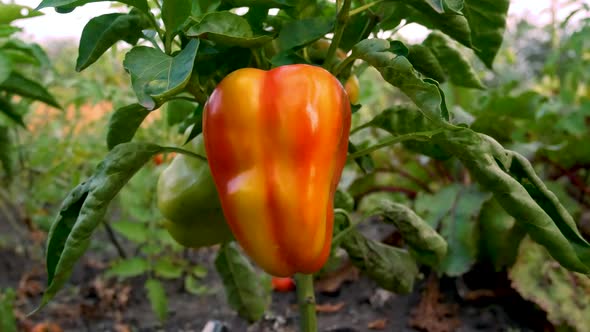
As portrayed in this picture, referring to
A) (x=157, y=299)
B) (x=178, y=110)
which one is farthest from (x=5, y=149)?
(x=157, y=299)

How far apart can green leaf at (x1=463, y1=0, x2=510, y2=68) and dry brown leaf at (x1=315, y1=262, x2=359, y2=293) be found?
3.44 ft

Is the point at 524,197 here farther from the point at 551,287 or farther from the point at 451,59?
the point at 551,287

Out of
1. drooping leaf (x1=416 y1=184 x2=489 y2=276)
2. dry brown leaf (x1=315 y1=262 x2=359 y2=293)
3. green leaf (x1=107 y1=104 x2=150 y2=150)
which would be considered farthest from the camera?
dry brown leaf (x1=315 y1=262 x2=359 y2=293)

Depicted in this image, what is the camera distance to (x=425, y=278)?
1863mm

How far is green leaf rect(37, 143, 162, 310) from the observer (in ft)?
2.56

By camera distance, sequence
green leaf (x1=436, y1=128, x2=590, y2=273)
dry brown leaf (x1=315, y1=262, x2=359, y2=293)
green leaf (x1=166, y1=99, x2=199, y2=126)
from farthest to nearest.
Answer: dry brown leaf (x1=315, y1=262, x2=359, y2=293), green leaf (x1=166, y1=99, x2=199, y2=126), green leaf (x1=436, y1=128, x2=590, y2=273)

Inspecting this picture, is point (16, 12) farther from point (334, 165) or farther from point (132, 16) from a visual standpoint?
point (334, 165)

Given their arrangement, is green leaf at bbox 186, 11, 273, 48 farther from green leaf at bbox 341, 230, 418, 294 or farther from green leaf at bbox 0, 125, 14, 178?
green leaf at bbox 0, 125, 14, 178

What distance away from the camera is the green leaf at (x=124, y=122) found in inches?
35.7

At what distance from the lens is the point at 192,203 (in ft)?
3.29

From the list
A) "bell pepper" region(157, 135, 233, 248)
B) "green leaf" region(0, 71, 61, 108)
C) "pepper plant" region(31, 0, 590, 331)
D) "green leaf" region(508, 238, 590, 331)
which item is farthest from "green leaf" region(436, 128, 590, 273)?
"green leaf" region(0, 71, 61, 108)

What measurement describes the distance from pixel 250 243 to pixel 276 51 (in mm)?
319

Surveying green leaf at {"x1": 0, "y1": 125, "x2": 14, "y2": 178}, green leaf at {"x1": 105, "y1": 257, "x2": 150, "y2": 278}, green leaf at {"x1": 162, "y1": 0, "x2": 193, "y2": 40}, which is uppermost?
green leaf at {"x1": 162, "y1": 0, "x2": 193, "y2": 40}

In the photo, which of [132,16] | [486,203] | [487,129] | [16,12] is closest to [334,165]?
[132,16]
